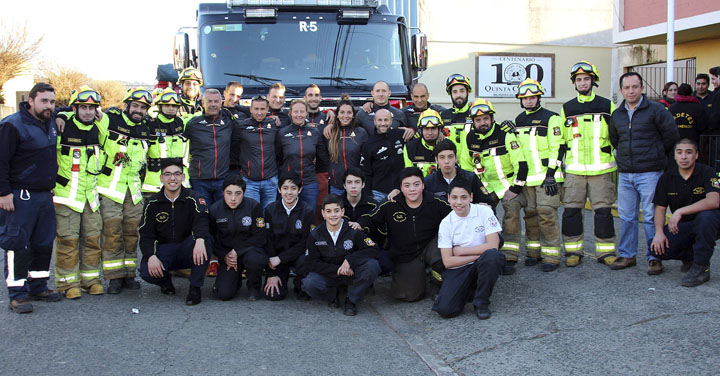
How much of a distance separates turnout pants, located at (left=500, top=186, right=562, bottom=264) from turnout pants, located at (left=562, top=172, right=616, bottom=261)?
0.40 feet

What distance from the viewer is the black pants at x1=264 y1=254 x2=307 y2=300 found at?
6.34 meters

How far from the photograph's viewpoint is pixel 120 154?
6621mm

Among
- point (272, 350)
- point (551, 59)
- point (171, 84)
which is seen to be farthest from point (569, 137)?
point (551, 59)

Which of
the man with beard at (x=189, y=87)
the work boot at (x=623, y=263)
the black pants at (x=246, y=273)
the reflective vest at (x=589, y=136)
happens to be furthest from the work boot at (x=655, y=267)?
the man with beard at (x=189, y=87)

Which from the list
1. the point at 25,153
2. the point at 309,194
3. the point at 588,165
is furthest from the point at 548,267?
the point at 25,153

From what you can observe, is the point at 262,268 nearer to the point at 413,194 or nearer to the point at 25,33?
the point at 413,194

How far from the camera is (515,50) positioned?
26641mm

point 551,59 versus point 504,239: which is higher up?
A: point 551,59

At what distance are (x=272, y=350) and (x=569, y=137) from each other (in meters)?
3.98

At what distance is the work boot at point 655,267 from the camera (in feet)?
21.4

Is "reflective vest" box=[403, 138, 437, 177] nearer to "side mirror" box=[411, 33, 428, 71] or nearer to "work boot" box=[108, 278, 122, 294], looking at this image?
"side mirror" box=[411, 33, 428, 71]

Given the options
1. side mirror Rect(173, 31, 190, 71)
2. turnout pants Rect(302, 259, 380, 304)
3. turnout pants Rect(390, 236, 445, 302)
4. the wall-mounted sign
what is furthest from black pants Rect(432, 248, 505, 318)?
the wall-mounted sign

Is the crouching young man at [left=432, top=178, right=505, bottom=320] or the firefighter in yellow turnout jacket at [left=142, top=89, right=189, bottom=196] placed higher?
the firefighter in yellow turnout jacket at [left=142, top=89, right=189, bottom=196]

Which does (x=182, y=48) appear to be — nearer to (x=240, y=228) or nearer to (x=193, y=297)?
(x=240, y=228)
